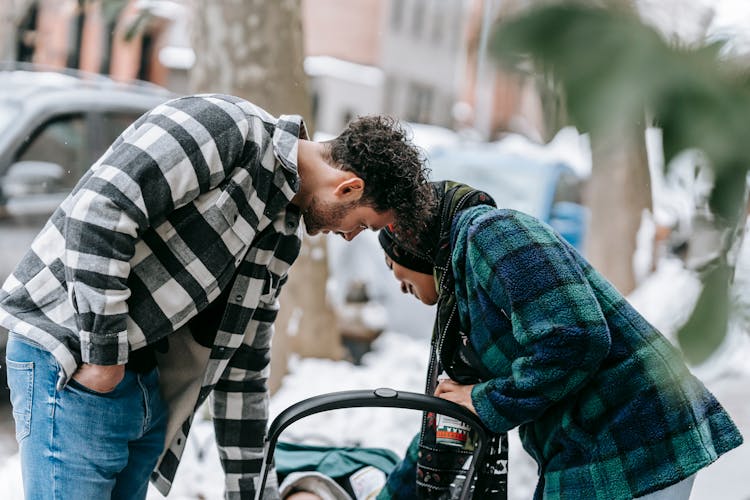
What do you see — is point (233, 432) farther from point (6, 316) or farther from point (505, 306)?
point (505, 306)

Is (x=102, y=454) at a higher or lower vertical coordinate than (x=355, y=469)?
higher

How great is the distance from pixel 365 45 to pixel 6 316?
66.2ft

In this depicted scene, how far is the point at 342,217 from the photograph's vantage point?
1762mm

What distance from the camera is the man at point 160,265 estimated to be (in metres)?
1.50

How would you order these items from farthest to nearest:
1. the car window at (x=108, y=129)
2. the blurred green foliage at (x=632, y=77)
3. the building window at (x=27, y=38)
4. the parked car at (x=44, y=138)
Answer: the building window at (x=27, y=38) → the car window at (x=108, y=129) → the parked car at (x=44, y=138) → the blurred green foliage at (x=632, y=77)

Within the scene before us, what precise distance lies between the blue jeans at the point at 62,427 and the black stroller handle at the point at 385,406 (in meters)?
0.32

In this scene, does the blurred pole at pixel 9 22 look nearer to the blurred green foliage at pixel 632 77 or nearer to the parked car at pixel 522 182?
the parked car at pixel 522 182

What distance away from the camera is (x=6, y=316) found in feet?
5.29

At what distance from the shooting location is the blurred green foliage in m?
0.48

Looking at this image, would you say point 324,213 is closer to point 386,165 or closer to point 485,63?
point 386,165

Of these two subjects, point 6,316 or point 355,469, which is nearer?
point 6,316

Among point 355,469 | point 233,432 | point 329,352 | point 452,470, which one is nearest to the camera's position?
point 452,470

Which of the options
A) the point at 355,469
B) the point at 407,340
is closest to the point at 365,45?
the point at 407,340

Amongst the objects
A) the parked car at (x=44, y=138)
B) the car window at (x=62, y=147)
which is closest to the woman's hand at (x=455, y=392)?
the parked car at (x=44, y=138)
